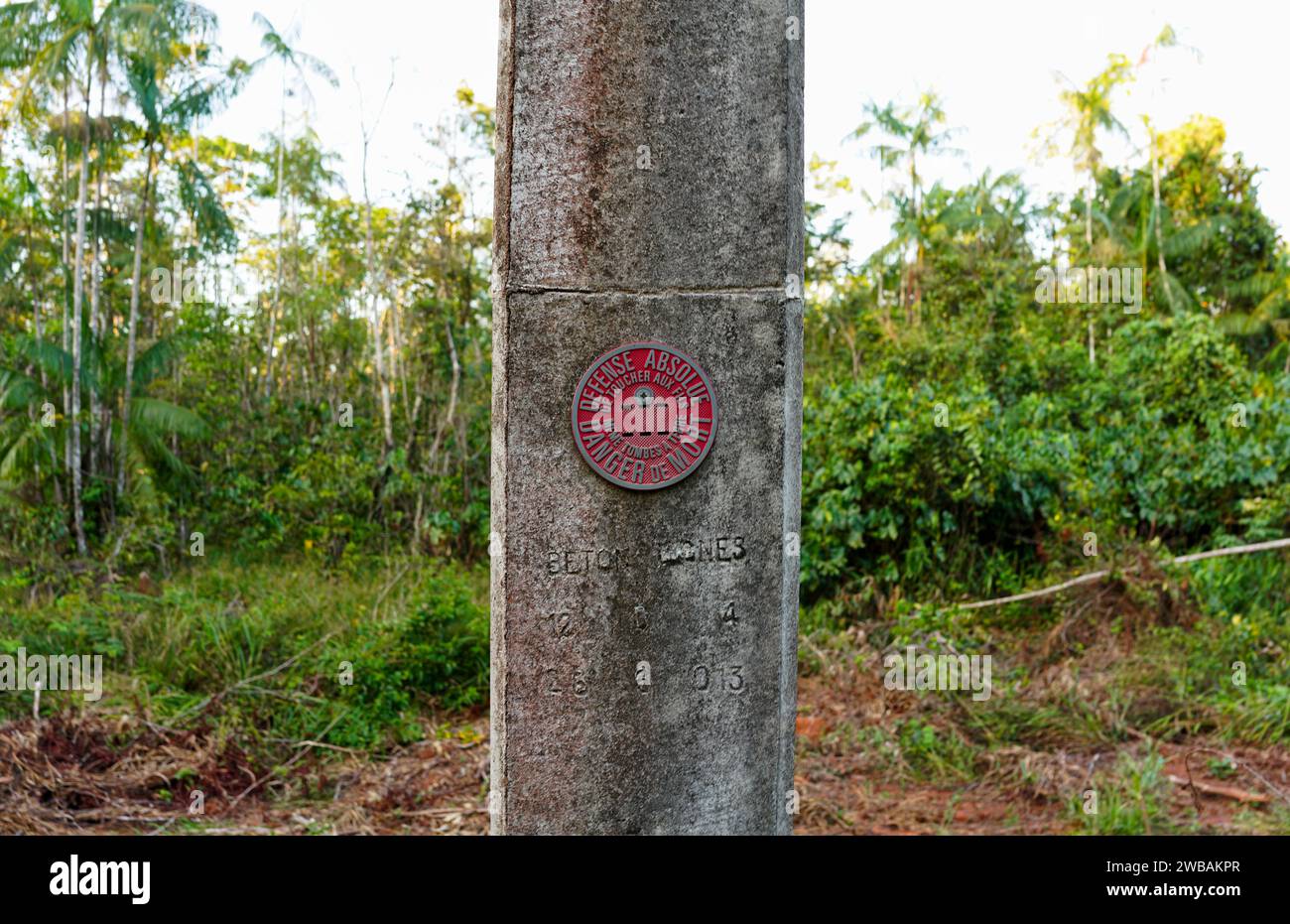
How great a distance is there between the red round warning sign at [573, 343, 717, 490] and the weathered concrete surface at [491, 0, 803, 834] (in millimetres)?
44

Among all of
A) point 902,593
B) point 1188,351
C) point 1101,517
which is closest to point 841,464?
point 902,593

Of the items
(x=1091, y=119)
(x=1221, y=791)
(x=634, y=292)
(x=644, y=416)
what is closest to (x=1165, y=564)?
(x=1221, y=791)

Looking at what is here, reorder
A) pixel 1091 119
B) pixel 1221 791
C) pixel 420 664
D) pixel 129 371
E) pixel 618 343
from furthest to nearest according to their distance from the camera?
pixel 1091 119 < pixel 129 371 < pixel 420 664 < pixel 1221 791 < pixel 618 343

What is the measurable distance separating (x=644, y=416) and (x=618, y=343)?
0.23 meters

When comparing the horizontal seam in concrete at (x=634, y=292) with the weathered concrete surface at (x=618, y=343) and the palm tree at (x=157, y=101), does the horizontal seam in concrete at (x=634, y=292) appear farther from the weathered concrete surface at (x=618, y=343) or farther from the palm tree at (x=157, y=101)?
the palm tree at (x=157, y=101)

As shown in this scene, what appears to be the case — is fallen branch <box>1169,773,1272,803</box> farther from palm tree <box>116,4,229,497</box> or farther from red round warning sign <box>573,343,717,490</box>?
palm tree <box>116,4,229,497</box>

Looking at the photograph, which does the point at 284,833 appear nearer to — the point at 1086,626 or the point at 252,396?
the point at 1086,626

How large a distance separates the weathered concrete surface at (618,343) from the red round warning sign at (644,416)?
0.14 feet

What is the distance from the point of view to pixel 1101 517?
22.4ft

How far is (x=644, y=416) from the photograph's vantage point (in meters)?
3.18

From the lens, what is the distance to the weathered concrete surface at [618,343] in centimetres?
316

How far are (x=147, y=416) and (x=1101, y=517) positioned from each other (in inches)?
310

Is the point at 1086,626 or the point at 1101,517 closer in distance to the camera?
the point at 1086,626

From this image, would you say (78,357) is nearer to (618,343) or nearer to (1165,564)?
(618,343)
